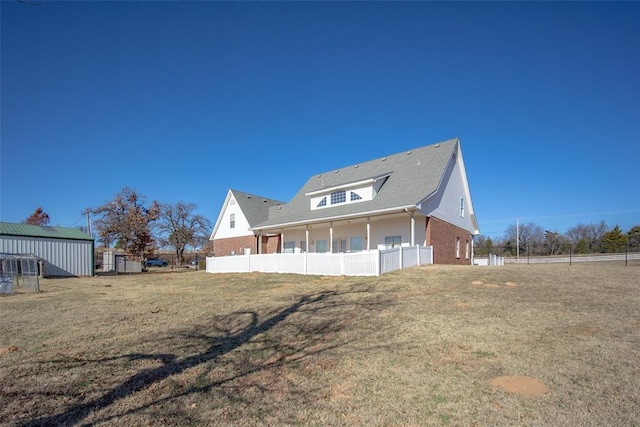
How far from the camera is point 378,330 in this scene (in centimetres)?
672

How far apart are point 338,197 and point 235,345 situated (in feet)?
56.9

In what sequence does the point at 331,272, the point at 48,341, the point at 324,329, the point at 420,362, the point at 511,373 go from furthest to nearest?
the point at 331,272, the point at 324,329, the point at 48,341, the point at 420,362, the point at 511,373

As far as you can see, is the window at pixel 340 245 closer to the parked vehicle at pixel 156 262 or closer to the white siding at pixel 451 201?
the white siding at pixel 451 201

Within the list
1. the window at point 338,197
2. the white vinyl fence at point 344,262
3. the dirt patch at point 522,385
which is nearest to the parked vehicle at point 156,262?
the white vinyl fence at point 344,262

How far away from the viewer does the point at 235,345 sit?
6.18 meters

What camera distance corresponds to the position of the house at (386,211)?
1877 cm

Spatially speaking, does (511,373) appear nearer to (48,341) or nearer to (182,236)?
(48,341)

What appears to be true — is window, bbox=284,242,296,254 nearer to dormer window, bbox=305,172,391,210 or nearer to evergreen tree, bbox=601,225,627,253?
dormer window, bbox=305,172,391,210

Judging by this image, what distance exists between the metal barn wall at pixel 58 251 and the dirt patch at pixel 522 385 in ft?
100

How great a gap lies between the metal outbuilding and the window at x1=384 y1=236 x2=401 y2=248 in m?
23.7

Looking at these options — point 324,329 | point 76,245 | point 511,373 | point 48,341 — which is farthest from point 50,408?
point 76,245

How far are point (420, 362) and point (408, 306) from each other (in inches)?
132

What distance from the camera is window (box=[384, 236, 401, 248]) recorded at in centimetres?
1952

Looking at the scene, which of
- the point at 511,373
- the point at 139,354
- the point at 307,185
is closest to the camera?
the point at 511,373
